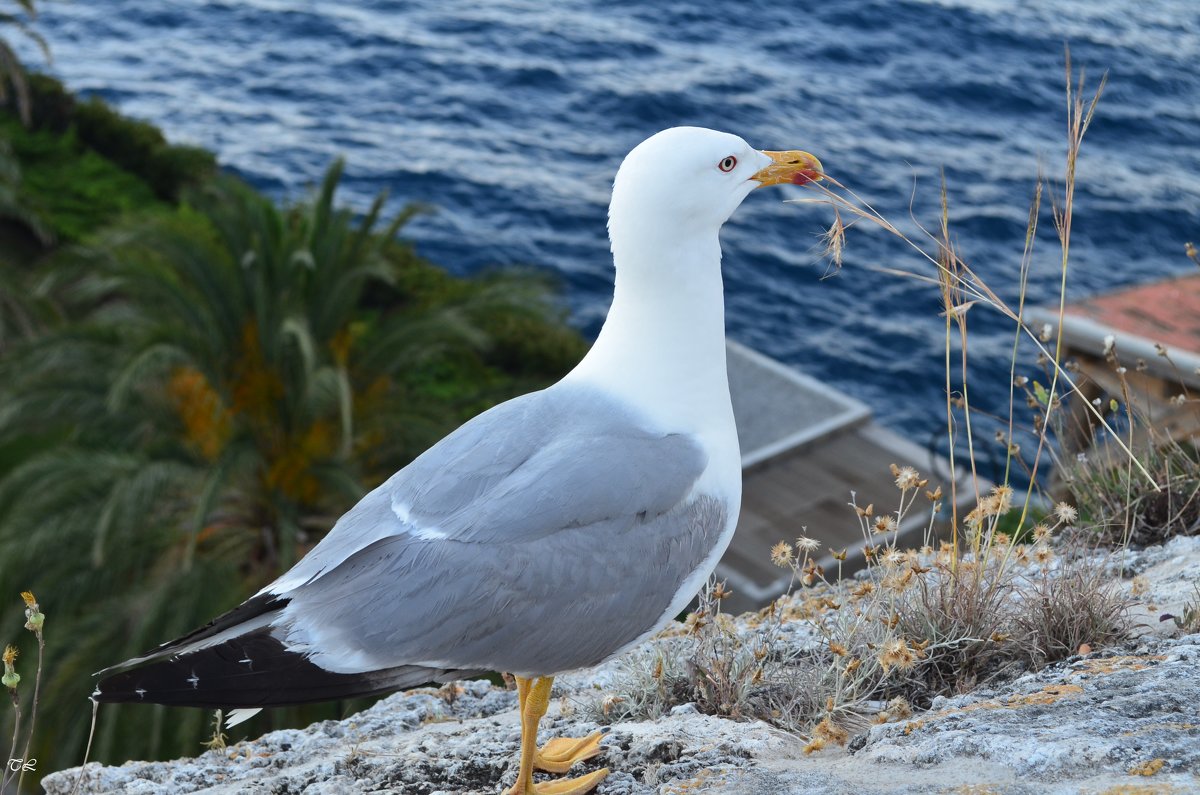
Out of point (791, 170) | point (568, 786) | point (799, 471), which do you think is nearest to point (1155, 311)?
point (799, 471)

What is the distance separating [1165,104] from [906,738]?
111 ft

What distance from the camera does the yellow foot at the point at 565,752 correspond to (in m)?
3.94

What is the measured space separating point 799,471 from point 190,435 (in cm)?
988

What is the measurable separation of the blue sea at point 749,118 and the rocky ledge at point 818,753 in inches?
785

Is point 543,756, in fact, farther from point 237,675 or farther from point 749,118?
point 749,118

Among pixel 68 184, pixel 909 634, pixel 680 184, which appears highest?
pixel 680 184

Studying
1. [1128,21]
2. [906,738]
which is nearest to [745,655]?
[906,738]

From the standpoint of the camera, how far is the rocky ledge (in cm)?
312

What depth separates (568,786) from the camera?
381 cm

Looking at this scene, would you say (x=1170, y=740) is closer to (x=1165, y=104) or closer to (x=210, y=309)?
(x=210, y=309)

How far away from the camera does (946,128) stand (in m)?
33.3

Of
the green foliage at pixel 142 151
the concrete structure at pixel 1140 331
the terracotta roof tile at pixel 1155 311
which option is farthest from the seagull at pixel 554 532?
the green foliage at pixel 142 151

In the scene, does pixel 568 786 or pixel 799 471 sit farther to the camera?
pixel 799 471

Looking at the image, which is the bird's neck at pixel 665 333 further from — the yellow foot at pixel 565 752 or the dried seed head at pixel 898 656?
the yellow foot at pixel 565 752
